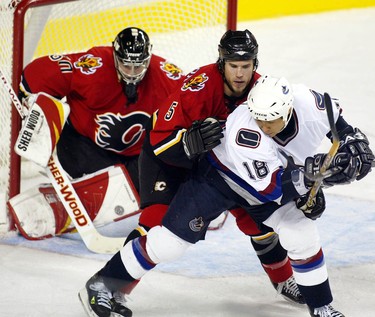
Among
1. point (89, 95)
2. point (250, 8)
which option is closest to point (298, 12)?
point (250, 8)

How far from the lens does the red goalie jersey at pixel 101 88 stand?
422cm

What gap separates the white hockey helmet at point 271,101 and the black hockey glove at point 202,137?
6.6 inches

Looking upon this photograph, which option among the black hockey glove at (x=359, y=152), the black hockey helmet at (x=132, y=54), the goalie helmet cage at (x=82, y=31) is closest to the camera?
the black hockey glove at (x=359, y=152)

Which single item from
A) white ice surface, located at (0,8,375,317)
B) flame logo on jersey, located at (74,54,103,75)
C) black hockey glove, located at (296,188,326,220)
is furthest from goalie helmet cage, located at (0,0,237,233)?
black hockey glove, located at (296,188,326,220)

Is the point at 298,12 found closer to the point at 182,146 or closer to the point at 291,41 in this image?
the point at 291,41

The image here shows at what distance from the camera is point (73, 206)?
4258mm

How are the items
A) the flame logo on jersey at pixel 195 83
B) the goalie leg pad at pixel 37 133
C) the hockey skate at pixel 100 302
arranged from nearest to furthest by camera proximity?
the hockey skate at pixel 100 302 → the flame logo on jersey at pixel 195 83 → the goalie leg pad at pixel 37 133

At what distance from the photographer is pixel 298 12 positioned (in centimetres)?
Answer: 693

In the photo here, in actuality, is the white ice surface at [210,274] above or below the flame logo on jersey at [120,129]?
below

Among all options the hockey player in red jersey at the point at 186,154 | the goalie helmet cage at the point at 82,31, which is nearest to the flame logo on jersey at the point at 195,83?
the hockey player in red jersey at the point at 186,154

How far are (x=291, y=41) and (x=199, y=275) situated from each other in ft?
9.60

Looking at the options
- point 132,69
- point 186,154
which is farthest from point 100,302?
point 132,69

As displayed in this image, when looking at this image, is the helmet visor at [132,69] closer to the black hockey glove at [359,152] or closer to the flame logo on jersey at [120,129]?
the flame logo on jersey at [120,129]

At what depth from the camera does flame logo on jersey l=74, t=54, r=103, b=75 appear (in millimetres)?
4219
